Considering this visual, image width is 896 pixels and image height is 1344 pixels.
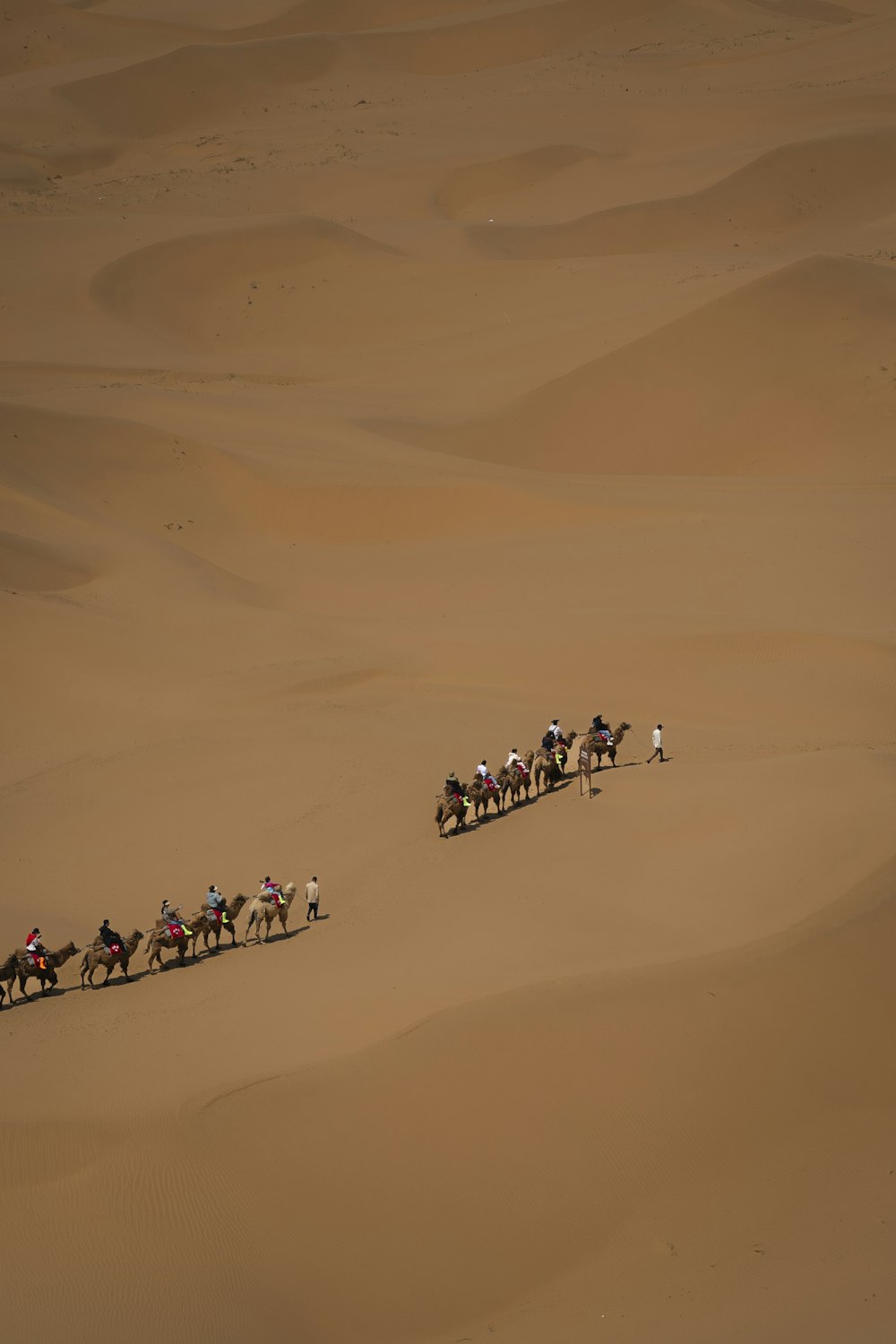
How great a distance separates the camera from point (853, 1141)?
42.3ft

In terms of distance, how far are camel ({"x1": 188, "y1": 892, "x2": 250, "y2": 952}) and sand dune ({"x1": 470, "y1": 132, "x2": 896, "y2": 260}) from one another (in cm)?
3974

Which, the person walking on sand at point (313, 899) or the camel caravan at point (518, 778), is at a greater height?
the camel caravan at point (518, 778)

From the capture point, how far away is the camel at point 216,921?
57.2ft

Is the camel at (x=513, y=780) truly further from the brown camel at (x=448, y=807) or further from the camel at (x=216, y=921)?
the camel at (x=216, y=921)

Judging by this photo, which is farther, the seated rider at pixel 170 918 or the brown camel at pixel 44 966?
the seated rider at pixel 170 918

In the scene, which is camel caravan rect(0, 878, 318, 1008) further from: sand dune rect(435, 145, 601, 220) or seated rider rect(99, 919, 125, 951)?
sand dune rect(435, 145, 601, 220)

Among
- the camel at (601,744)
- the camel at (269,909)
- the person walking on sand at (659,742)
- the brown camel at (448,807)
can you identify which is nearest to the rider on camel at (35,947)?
the camel at (269,909)

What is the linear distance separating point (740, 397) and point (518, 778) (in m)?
21.5

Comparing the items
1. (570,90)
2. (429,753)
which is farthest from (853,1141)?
(570,90)

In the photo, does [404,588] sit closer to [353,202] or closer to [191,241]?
[191,241]

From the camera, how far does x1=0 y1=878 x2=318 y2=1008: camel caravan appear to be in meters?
16.4

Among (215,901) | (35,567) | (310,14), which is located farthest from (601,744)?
(310,14)

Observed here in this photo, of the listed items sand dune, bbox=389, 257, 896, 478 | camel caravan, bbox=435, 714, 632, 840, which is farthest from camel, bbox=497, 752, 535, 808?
sand dune, bbox=389, 257, 896, 478

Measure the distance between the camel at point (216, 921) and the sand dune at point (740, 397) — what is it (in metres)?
22.6
